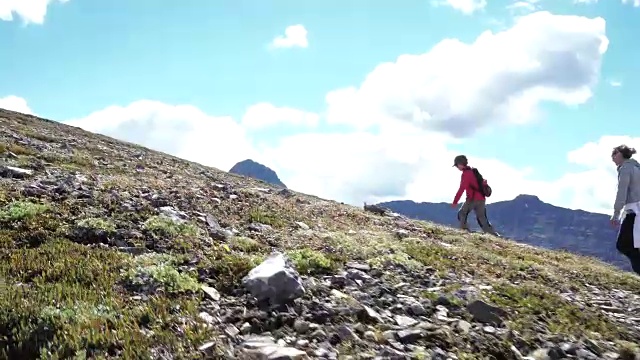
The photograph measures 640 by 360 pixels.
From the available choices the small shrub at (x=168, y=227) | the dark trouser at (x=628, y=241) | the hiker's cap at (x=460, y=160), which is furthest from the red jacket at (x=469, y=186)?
the small shrub at (x=168, y=227)

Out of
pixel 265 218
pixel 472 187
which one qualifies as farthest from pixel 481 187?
pixel 265 218

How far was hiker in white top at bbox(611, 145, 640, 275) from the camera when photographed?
1109 cm

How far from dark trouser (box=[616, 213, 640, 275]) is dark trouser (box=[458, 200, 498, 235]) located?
8.84m

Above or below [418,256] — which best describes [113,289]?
below

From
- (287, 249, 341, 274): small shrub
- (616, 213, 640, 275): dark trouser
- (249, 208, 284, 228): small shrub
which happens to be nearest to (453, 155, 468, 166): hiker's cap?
(616, 213, 640, 275): dark trouser

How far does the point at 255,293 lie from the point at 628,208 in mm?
8714

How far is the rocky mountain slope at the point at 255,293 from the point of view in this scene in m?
5.56

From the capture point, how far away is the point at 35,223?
30.0 feet

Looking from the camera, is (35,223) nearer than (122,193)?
Yes

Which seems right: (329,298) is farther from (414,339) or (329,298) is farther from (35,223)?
(35,223)

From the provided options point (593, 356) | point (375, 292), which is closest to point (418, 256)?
point (375, 292)

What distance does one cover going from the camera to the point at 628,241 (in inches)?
438

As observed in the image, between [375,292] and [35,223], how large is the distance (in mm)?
6097

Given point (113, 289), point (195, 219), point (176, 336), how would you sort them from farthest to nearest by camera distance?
point (195, 219) → point (113, 289) → point (176, 336)
